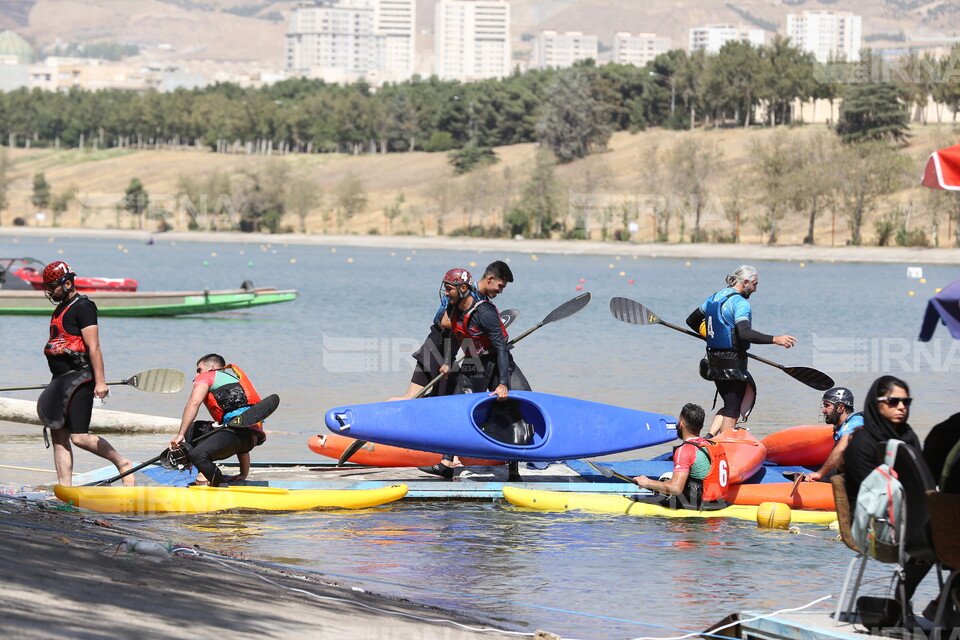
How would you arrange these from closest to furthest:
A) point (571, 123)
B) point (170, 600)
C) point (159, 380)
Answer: point (170, 600), point (159, 380), point (571, 123)

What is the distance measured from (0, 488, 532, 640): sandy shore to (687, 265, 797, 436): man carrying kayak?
4.79 m

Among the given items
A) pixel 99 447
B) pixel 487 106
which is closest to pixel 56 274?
pixel 99 447

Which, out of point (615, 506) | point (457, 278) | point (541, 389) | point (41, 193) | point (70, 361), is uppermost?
point (41, 193)

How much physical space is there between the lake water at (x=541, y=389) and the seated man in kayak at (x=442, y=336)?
1229 mm

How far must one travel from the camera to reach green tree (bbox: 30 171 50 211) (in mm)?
120375

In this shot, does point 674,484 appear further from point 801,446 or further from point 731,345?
point 731,345

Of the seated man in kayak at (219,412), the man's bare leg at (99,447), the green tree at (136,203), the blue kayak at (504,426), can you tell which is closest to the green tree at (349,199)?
the green tree at (136,203)

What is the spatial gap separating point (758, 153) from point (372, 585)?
75.9 meters

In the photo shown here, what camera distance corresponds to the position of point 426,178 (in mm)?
125250

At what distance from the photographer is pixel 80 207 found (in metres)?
122

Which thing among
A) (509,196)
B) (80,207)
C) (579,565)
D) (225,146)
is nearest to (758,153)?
(509,196)

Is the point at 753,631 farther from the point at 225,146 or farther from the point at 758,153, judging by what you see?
the point at 225,146

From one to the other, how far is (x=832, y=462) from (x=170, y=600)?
19.3ft

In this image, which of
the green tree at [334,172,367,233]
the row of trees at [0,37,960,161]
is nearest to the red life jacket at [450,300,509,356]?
the green tree at [334,172,367,233]
